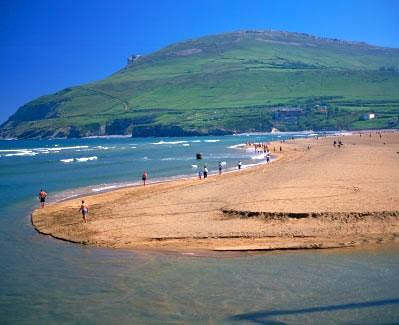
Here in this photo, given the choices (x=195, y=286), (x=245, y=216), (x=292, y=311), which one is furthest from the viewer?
(x=245, y=216)

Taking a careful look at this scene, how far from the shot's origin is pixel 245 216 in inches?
971

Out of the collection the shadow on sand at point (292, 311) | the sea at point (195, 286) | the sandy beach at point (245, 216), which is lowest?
the shadow on sand at point (292, 311)

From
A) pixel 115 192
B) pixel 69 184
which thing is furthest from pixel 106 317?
pixel 69 184

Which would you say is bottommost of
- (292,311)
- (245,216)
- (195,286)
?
(292,311)

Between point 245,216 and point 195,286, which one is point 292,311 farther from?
point 245,216

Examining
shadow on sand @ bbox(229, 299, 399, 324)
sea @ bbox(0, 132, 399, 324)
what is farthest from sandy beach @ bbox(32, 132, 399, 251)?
shadow on sand @ bbox(229, 299, 399, 324)

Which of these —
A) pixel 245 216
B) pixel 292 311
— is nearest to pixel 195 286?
pixel 292 311

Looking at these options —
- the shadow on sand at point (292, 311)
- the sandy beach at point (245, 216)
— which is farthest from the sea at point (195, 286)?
the sandy beach at point (245, 216)

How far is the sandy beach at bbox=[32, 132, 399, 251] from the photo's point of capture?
68.6ft

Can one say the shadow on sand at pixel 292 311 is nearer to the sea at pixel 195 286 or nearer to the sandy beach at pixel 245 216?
the sea at pixel 195 286

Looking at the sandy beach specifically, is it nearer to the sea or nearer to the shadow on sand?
the sea

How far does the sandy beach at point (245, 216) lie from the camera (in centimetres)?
2092

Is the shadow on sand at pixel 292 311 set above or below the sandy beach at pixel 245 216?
below

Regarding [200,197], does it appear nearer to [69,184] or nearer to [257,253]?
[257,253]
